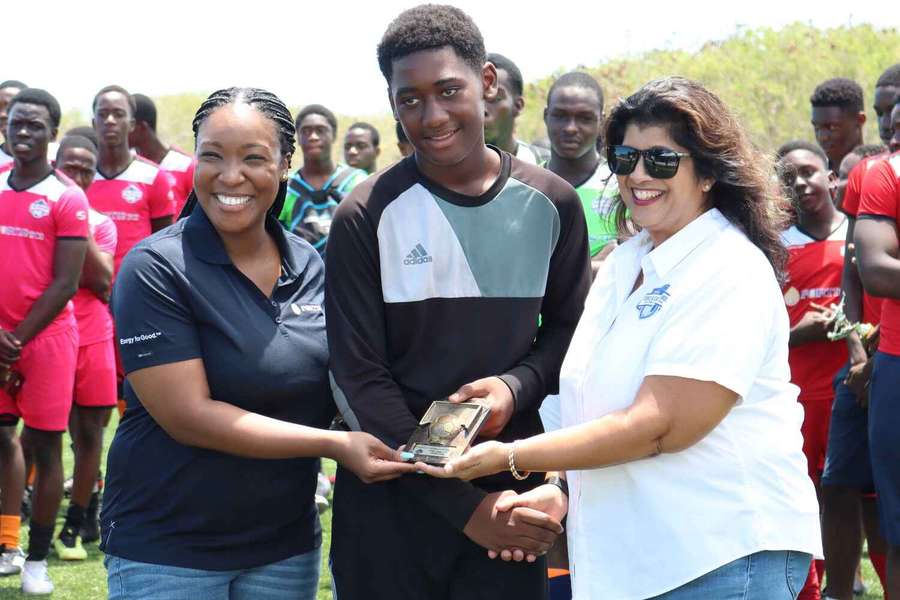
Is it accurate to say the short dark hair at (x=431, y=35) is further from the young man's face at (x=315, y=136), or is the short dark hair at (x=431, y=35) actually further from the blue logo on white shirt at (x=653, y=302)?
the young man's face at (x=315, y=136)

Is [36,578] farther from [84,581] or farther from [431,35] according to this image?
[431,35]

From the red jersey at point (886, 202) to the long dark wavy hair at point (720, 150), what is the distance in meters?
2.36

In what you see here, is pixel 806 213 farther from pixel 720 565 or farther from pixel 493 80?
pixel 720 565

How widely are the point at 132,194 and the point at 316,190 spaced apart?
1.48 metres

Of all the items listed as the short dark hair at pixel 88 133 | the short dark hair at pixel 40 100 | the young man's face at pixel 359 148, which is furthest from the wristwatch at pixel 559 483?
the young man's face at pixel 359 148

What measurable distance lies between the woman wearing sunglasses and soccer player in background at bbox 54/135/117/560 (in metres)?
5.17

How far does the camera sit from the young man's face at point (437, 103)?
11.3ft

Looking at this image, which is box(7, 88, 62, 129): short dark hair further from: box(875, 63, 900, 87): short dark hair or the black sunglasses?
box(875, 63, 900, 87): short dark hair

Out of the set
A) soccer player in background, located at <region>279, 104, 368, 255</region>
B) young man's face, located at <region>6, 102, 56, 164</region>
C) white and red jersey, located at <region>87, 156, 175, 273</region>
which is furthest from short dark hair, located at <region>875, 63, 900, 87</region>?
young man's face, located at <region>6, 102, 56, 164</region>

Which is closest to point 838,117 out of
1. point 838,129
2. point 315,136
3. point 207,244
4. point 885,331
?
point 838,129

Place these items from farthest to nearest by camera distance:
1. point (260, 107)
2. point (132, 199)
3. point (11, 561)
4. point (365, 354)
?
1. point (132, 199)
2. point (11, 561)
3. point (260, 107)
4. point (365, 354)

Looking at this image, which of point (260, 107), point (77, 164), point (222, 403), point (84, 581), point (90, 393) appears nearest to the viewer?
point (222, 403)

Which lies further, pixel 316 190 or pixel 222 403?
pixel 316 190

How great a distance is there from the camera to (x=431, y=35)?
3469 mm
